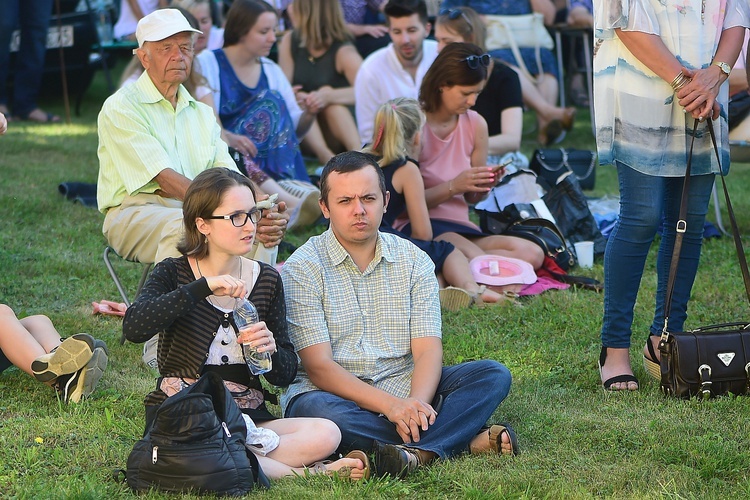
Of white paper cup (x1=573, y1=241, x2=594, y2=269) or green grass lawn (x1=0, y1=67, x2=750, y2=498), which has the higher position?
green grass lawn (x1=0, y1=67, x2=750, y2=498)

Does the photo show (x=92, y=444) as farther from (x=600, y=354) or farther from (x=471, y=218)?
(x=471, y=218)

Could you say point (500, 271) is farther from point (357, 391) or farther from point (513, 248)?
point (357, 391)

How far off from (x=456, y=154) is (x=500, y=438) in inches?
111

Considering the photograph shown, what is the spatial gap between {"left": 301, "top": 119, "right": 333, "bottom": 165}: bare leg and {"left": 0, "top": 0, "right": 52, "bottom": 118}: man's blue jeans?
9.69 feet

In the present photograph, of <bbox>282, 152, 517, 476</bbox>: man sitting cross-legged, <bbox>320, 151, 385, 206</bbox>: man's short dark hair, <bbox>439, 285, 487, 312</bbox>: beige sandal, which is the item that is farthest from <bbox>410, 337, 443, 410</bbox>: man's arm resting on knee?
<bbox>439, 285, 487, 312</bbox>: beige sandal

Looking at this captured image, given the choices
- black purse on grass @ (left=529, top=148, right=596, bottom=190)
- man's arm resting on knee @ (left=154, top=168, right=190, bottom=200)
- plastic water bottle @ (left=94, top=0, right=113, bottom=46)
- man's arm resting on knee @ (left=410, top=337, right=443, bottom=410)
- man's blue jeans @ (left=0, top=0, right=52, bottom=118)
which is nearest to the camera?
man's arm resting on knee @ (left=410, top=337, right=443, bottom=410)

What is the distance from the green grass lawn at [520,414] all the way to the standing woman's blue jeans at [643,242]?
0.97 feet

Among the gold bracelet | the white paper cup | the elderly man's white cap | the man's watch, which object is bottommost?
the white paper cup

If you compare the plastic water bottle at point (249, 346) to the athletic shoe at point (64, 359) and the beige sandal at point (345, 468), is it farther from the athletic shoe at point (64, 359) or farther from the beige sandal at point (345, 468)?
the athletic shoe at point (64, 359)

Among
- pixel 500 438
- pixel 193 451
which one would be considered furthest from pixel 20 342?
pixel 500 438

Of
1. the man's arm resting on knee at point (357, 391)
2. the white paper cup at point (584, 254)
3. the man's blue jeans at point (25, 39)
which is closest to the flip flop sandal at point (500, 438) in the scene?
the man's arm resting on knee at point (357, 391)

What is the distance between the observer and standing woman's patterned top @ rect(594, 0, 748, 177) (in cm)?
407

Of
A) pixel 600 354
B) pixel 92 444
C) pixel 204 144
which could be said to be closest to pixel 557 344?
pixel 600 354

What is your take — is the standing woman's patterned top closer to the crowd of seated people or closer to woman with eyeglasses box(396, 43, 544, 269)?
the crowd of seated people
